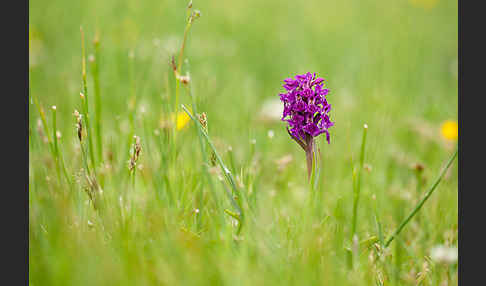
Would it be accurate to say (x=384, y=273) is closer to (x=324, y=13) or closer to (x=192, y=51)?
(x=192, y=51)

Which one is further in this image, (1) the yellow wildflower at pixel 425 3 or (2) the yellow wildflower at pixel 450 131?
(1) the yellow wildflower at pixel 425 3

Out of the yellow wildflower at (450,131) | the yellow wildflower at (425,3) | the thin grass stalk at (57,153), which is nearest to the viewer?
the thin grass stalk at (57,153)

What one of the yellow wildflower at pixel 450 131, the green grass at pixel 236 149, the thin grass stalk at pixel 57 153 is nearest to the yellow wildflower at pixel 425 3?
the green grass at pixel 236 149

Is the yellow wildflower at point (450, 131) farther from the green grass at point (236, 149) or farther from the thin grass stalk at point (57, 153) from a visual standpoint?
the thin grass stalk at point (57, 153)

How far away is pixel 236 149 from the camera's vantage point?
9.44 feet

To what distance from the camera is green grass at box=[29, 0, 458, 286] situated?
1.37 metres

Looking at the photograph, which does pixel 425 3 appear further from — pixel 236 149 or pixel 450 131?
Result: pixel 236 149

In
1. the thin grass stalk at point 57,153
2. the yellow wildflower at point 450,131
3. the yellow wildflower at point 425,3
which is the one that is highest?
the yellow wildflower at point 425,3

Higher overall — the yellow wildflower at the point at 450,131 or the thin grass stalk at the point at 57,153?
the yellow wildflower at the point at 450,131

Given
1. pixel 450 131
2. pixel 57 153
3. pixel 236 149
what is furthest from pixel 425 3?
pixel 57 153

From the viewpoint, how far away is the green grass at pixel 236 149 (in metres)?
1.37

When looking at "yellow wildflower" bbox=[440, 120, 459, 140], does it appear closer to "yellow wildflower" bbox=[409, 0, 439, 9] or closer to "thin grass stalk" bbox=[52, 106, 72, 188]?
"thin grass stalk" bbox=[52, 106, 72, 188]

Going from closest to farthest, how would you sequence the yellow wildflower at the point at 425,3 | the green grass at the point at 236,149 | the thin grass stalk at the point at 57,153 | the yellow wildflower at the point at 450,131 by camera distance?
the green grass at the point at 236,149
the thin grass stalk at the point at 57,153
the yellow wildflower at the point at 450,131
the yellow wildflower at the point at 425,3

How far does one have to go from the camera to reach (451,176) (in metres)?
2.78
